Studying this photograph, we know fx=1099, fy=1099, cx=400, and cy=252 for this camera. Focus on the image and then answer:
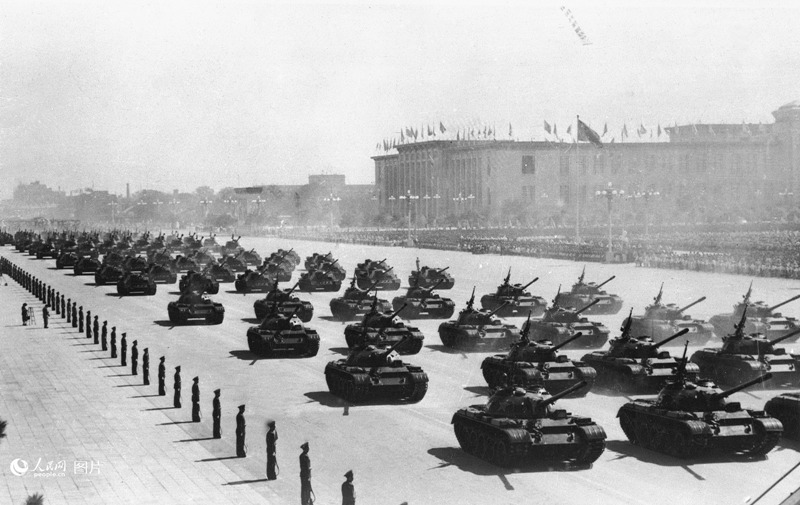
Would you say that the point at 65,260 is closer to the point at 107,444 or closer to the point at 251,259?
the point at 251,259

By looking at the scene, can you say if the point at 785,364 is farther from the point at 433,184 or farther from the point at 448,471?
the point at 433,184

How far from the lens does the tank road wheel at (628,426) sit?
19.5 meters

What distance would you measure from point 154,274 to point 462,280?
16.7 meters

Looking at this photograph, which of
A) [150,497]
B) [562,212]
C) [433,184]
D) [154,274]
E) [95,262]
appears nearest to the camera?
[150,497]

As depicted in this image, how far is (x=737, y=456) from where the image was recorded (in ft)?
61.6

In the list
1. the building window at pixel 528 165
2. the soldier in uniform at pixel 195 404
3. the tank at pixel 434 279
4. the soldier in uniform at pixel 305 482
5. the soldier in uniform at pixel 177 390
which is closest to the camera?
the soldier in uniform at pixel 305 482

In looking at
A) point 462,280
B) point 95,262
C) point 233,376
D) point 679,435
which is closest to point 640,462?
point 679,435

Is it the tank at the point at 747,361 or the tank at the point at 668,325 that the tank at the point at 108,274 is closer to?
the tank at the point at 668,325


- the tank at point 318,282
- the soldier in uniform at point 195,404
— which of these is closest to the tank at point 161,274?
the tank at point 318,282

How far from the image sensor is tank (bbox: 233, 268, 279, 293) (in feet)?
175

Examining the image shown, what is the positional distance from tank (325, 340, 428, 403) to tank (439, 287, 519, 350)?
757 centimetres

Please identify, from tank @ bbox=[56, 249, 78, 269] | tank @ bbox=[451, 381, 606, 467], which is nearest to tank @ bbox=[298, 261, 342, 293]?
tank @ bbox=[56, 249, 78, 269]

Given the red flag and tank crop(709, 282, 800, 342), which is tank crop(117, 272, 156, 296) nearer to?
tank crop(709, 282, 800, 342)

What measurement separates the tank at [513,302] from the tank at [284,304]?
693 cm
